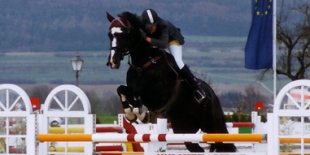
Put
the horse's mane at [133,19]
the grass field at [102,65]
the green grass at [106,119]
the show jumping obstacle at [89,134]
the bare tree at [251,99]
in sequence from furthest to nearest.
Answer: the grass field at [102,65]
the bare tree at [251,99]
the green grass at [106,119]
the horse's mane at [133,19]
the show jumping obstacle at [89,134]

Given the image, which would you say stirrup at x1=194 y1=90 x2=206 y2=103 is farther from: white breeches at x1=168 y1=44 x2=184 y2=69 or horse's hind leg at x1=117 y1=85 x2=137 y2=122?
horse's hind leg at x1=117 y1=85 x2=137 y2=122

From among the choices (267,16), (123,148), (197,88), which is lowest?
(123,148)

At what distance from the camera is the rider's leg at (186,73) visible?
Result: 8641mm

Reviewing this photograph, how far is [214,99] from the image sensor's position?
9055 millimetres

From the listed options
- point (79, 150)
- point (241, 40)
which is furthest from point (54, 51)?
point (79, 150)

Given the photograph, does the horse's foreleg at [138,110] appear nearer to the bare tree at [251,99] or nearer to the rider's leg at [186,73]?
the rider's leg at [186,73]

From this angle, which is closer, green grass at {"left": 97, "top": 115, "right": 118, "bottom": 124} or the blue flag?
the blue flag

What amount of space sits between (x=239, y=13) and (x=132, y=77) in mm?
31540

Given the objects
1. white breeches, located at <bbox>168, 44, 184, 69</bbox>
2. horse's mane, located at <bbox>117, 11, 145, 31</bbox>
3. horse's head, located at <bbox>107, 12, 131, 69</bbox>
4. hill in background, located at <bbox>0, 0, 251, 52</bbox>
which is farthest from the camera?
hill in background, located at <bbox>0, 0, 251, 52</bbox>

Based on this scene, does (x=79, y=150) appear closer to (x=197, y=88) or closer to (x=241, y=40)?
(x=197, y=88)

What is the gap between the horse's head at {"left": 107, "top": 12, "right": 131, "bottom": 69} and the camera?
792cm

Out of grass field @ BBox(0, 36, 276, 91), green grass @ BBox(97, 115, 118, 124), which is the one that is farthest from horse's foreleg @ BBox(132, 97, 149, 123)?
grass field @ BBox(0, 36, 276, 91)

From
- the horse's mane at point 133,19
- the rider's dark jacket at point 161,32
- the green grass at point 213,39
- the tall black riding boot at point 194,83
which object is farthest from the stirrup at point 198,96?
the green grass at point 213,39

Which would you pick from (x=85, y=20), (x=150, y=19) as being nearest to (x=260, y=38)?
(x=150, y=19)
